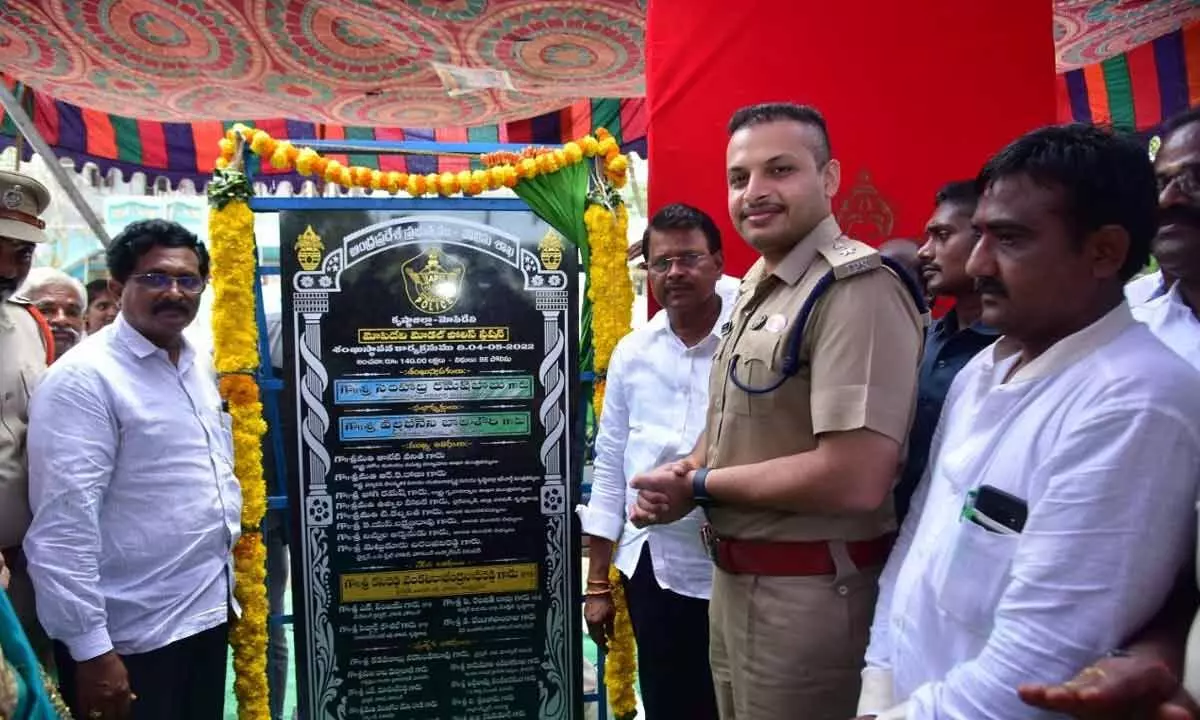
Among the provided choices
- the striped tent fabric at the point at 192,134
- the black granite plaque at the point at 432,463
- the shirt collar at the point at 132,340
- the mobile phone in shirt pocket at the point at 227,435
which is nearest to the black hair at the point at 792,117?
the black granite plaque at the point at 432,463

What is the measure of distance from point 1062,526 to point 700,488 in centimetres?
71

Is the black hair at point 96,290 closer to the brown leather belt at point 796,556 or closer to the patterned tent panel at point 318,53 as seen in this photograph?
the patterned tent panel at point 318,53

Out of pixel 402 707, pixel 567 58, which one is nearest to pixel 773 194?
pixel 402 707

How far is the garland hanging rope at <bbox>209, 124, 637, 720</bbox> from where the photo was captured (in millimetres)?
2635

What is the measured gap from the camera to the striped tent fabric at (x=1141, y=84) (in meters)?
3.94

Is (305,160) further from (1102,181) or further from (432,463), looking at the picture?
(1102,181)

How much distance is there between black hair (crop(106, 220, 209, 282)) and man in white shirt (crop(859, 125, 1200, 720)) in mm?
2083

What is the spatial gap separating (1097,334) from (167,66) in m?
4.47

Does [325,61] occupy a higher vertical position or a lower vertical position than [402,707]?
higher

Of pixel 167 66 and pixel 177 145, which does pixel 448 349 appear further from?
pixel 177 145

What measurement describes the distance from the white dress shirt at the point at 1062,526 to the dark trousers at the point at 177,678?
76.8 inches

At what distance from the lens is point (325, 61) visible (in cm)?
410

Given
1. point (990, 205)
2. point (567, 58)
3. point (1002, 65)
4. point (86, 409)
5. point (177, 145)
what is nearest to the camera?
point (990, 205)

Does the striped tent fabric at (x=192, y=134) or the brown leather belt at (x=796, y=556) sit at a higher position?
the striped tent fabric at (x=192, y=134)
